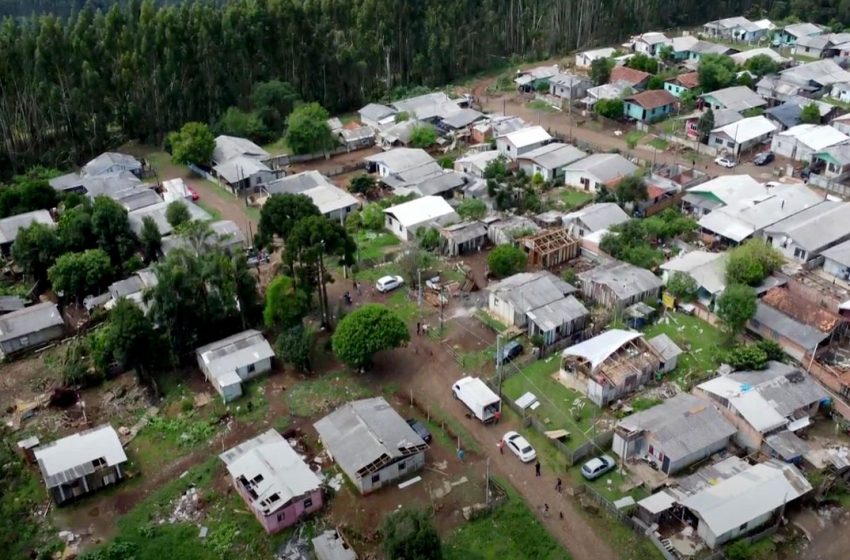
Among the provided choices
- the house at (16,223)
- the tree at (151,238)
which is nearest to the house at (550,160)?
the tree at (151,238)

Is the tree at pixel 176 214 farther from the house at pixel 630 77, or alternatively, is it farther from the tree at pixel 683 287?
the house at pixel 630 77

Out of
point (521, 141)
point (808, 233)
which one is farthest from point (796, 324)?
point (521, 141)

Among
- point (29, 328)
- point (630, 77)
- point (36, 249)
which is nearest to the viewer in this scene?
point (29, 328)

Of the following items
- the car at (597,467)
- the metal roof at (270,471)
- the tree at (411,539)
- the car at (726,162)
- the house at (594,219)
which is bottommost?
the car at (597,467)

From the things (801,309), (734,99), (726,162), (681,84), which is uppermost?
(681,84)

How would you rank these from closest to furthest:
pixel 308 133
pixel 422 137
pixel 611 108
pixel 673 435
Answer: pixel 673 435, pixel 308 133, pixel 422 137, pixel 611 108

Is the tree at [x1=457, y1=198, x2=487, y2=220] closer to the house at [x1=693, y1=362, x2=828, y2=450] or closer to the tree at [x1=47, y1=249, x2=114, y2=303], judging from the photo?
the house at [x1=693, y1=362, x2=828, y2=450]

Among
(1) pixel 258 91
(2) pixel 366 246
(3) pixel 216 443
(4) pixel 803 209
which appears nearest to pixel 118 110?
(1) pixel 258 91

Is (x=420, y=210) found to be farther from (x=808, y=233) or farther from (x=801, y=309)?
(x=808, y=233)
